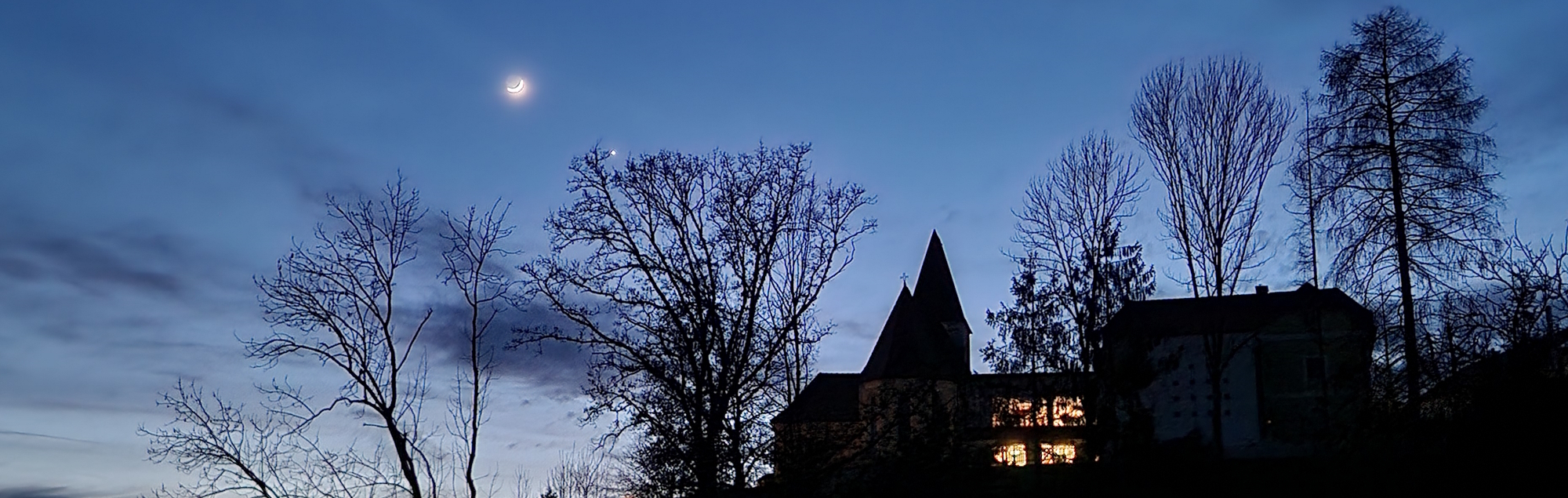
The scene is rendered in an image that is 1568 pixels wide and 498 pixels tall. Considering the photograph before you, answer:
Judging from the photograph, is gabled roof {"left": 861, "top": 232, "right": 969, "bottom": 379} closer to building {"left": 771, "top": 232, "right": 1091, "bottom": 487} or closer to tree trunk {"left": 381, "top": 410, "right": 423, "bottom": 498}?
building {"left": 771, "top": 232, "right": 1091, "bottom": 487}

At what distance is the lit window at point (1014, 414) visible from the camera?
3139 cm

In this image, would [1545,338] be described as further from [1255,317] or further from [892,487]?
[1255,317]

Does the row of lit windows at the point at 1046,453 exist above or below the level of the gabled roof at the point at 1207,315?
below

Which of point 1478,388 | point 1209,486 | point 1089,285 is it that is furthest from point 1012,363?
point 1478,388

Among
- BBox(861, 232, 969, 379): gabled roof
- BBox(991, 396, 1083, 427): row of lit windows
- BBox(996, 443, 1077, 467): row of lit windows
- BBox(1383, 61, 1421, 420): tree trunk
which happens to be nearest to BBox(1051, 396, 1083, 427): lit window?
BBox(991, 396, 1083, 427): row of lit windows

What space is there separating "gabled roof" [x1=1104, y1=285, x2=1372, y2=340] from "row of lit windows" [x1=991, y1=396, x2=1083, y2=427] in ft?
13.1

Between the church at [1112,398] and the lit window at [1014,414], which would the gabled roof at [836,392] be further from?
the lit window at [1014,414]

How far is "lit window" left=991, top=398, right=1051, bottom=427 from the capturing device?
3139 centimetres

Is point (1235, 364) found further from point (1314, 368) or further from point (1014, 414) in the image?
point (1014, 414)

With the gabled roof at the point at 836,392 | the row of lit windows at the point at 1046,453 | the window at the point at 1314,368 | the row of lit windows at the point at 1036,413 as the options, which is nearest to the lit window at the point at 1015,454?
the row of lit windows at the point at 1046,453

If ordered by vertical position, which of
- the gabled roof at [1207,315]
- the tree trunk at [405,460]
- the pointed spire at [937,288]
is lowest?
the tree trunk at [405,460]

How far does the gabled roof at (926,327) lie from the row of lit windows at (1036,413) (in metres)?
16.6

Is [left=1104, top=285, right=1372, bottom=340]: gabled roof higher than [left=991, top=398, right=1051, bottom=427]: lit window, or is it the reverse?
[left=1104, top=285, right=1372, bottom=340]: gabled roof

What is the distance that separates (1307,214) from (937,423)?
13216mm
